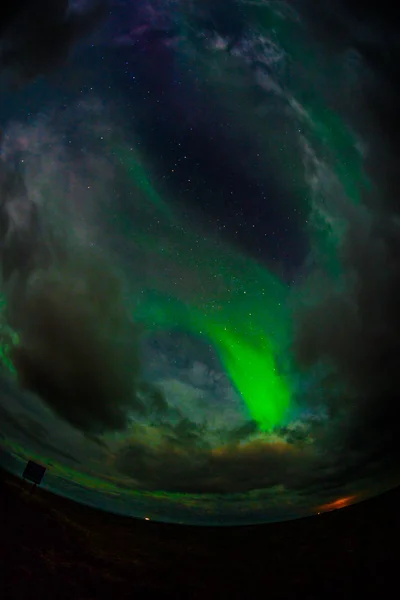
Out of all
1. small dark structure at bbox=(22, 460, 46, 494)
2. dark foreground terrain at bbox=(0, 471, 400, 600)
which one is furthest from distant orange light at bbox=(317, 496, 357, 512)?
small dark structure at bbox=(22, 460, 46, 494)

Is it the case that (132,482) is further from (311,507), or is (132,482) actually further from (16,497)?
(311,507)

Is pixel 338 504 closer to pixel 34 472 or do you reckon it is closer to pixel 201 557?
pixel 201 557

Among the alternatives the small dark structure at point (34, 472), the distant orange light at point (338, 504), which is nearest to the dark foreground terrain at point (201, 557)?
the distant orange light at point (338, 504)

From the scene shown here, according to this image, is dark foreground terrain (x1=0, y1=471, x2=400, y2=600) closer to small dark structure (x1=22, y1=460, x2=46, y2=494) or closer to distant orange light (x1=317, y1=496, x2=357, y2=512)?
distant orange light (x1=317, y1=496, x2=357, y2=512)

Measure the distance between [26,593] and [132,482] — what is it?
5.00m

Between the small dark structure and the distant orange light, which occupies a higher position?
the distant orange light

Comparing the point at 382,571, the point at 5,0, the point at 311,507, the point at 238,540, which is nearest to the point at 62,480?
the point at 238,540

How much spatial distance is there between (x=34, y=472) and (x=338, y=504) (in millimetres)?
10443

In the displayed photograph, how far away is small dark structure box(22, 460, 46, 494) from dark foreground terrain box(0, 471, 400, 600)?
66cm

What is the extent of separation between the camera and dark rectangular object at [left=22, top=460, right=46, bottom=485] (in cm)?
1077

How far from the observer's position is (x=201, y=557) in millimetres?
9219

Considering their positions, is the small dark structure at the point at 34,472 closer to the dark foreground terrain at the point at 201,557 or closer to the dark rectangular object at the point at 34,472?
the dark rectangular object at the point at 34,472

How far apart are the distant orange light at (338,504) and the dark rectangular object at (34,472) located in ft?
31.8

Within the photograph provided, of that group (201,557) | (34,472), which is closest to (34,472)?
(34,472)
